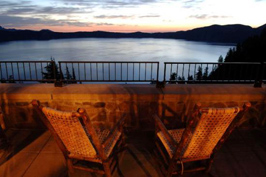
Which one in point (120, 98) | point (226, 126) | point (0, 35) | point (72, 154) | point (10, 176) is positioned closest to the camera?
point (226, 126)

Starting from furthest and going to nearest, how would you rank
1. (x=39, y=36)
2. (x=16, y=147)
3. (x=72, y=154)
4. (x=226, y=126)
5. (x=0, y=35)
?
(x=39, y=36)
(x=0, y=35)
(x=16, y=147)
(x=72, y=154)
(x=226, y=126)

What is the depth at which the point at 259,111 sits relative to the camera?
3512mm

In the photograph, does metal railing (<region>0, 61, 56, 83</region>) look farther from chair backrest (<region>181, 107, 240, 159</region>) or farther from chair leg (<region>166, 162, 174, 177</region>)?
chair backrest (<region>181, 107, 240, 159</region>)

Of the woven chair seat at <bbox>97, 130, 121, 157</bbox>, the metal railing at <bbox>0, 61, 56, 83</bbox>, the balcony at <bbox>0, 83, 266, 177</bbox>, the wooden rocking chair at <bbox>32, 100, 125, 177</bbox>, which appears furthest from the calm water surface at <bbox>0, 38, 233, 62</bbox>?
the wooden rocking chair at <bbox>32, 100, 125, 177</bbox>

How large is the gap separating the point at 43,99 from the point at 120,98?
1.41 meters

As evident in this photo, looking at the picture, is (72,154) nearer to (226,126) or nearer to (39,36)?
(226,126)

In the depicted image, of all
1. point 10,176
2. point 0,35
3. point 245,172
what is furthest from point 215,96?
A: point 0,35

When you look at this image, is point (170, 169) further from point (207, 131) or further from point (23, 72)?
point (23, 72)

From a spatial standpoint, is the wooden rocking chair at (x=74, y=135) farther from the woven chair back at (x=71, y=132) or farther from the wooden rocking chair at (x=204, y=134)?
the wooden rocking chair at (x=204, y=134)

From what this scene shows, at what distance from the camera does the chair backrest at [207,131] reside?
A: 1603mm

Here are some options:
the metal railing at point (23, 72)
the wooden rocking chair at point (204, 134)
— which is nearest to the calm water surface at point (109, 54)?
the metal railing at point (23, 72)

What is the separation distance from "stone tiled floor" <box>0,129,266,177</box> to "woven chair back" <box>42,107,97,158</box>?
1.68 ft

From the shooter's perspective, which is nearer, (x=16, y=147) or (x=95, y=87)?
(x=16, y=147)

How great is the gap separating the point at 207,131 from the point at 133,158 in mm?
1278
